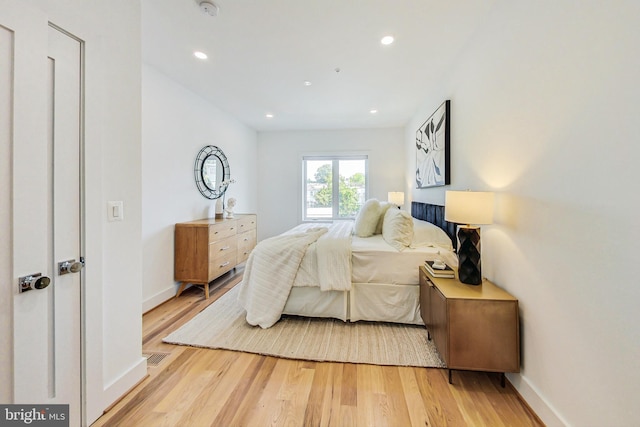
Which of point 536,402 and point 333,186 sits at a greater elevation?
point 333,186

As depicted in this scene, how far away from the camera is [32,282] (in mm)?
1052

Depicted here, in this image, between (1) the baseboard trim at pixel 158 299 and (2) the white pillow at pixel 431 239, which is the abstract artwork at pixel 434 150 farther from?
(1) the baseboard trim at pixel 158 299

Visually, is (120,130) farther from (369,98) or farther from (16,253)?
(369,98)

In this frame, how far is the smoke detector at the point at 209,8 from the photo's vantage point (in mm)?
1814

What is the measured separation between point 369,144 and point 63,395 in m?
5.28

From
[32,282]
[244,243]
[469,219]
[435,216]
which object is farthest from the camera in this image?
[244,243]

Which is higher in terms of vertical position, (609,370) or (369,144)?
(369,144)

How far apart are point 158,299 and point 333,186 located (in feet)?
12.5

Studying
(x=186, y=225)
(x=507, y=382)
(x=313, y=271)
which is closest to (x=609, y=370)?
(x=507, y=382)

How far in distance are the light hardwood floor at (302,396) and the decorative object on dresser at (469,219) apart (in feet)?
2.29

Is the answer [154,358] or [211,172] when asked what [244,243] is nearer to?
[211,172]

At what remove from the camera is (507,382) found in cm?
166

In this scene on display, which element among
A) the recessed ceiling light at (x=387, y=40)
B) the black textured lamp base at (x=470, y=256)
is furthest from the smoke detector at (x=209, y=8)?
the black textured lamp base at (x=470, y=256)

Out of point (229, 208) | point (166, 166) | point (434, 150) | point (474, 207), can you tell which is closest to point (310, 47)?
point (434, 150)
